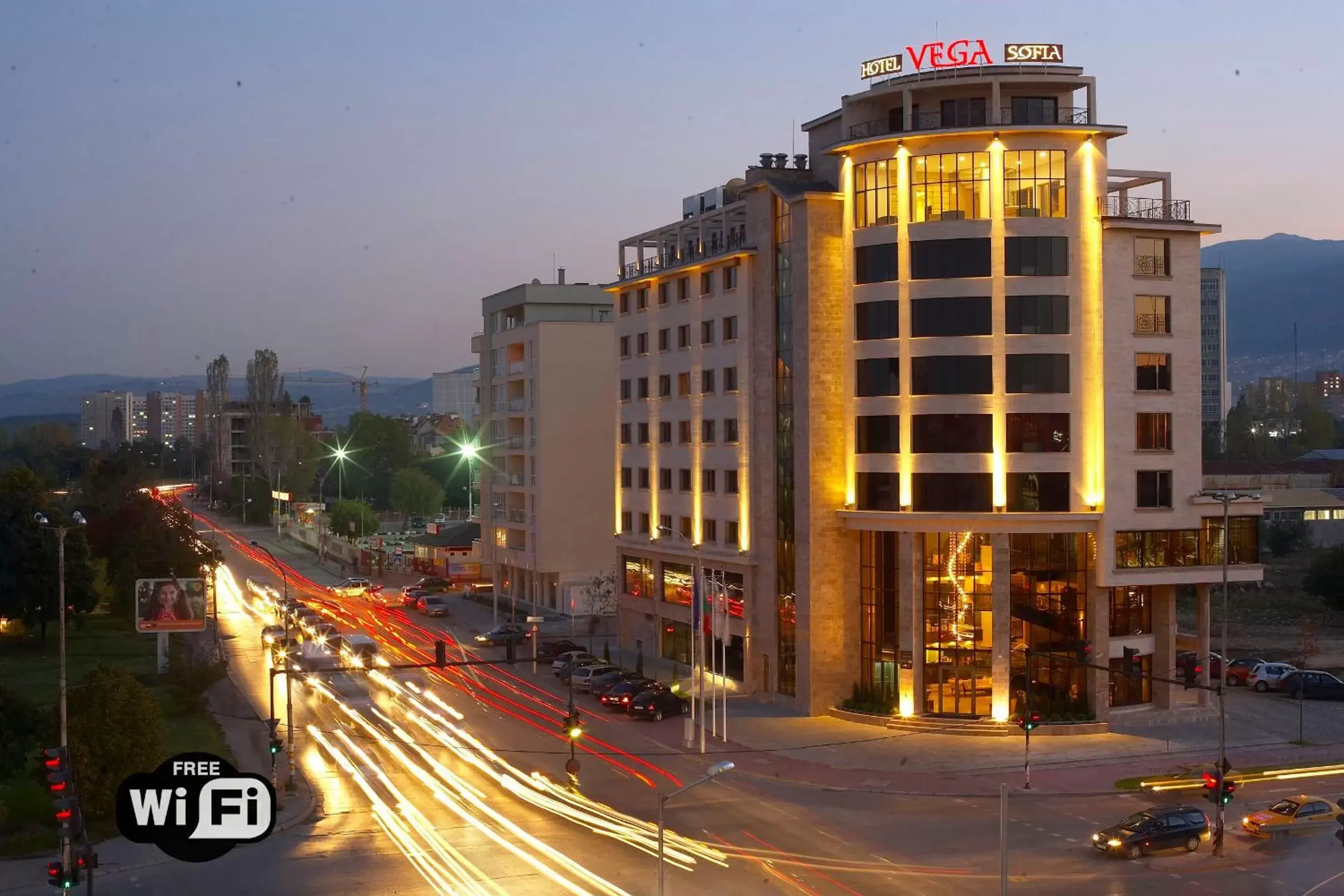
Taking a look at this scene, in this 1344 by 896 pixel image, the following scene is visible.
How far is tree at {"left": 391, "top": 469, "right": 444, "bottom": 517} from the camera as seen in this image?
192 meters

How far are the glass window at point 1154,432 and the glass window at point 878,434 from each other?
10741mm

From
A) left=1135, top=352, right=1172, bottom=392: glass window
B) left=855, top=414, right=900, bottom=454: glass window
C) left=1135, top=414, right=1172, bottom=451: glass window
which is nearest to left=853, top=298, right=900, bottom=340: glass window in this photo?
left=855, top=414, right=900, bottom=454: glass window

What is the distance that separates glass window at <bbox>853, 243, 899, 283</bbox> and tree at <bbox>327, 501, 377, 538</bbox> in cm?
10564

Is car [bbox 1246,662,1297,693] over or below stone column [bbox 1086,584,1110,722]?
below

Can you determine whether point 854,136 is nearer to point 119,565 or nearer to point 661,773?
point 661,773

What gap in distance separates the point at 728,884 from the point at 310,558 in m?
123

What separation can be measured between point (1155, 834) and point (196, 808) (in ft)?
89.9

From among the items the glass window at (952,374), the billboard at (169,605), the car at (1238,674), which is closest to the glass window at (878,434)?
the glass window at (952,374)

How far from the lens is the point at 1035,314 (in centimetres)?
6250

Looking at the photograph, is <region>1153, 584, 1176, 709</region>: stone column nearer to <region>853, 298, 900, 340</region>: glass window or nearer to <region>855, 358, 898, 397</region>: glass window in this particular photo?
<region>855, 358, 898, 397</region>: glass window

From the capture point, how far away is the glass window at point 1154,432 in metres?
63.3

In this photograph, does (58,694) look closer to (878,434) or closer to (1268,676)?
(878,434)

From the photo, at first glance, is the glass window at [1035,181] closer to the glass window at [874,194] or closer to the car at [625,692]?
the glass window at [874,194]

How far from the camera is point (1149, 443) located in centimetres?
6353
